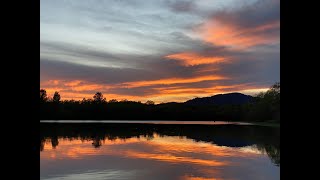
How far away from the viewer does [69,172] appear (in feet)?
43.8

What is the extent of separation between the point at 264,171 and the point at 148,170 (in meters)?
4.62
